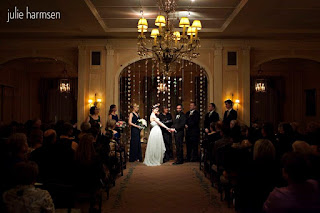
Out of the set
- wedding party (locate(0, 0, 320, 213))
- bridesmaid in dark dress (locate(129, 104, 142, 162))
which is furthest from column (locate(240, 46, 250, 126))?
bridesmaid in dark dress (locate(129, 104, 142, 162))

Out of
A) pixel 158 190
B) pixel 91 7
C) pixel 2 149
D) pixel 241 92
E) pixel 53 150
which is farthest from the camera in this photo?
pixel 241 92

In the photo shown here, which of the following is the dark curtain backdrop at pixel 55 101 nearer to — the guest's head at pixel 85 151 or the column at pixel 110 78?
the column at pixel 110 78

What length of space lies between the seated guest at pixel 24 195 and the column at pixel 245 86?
30.2ft

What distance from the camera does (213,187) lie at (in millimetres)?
6348

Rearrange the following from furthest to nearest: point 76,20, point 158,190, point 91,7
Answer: point 76,20, point 91,7, point 158,190

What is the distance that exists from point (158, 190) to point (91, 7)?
15.6 ft

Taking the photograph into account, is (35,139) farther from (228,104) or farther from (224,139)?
(228,104)

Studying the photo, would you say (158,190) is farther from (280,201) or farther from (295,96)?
(295,96)

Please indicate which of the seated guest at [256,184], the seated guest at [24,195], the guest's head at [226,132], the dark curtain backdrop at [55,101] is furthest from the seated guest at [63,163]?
the dark curtain backdrop at [55,101]

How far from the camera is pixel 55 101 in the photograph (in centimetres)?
1655

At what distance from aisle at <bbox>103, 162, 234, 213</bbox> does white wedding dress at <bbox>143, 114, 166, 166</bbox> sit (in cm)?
75

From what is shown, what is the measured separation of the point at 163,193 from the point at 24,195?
3664 millimetres

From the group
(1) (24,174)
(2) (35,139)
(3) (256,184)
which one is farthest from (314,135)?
(1) (24,174)

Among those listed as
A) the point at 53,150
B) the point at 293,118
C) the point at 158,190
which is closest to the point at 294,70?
the point at 293,118
